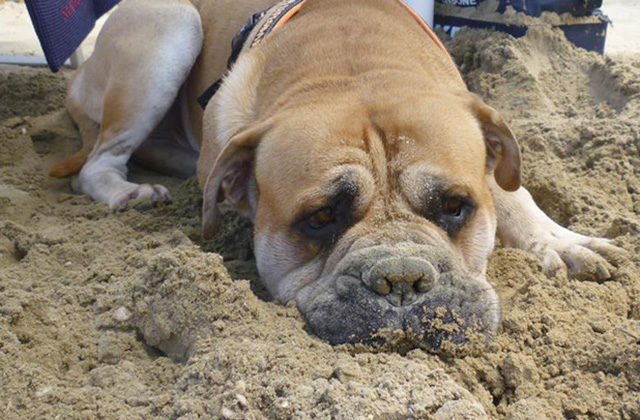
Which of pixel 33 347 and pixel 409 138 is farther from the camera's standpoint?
pixel 409 138

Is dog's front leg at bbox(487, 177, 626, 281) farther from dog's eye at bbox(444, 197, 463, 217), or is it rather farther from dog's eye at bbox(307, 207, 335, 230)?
dog's eye at bbox(307, 207, 335, 230)

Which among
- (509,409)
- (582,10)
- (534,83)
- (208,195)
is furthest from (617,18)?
(509,409)

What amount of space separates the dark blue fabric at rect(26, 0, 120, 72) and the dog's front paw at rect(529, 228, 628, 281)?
9.24ft

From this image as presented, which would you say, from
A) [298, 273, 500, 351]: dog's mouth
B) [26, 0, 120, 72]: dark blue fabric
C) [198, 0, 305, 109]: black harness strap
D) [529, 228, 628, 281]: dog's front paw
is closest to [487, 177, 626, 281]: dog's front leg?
[529, 228, 628, 281]: dog's front paw

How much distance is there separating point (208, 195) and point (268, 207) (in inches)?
10.4

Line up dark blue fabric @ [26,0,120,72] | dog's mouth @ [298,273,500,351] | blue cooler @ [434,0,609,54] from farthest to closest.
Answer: blue cooler @ [434,0,609,54] < dark blue fabric @ [26,0,120,72] < dog's mouth @ [298,273,500,351]

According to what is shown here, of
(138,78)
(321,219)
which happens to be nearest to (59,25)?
(138,78)

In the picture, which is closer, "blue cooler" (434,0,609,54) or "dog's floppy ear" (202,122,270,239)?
"dog's floppy ear" (202,122,270,239)

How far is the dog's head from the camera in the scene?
2.24 m

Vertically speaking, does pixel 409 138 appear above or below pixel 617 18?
above

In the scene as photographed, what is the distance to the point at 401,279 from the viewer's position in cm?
221

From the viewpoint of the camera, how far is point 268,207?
271cm

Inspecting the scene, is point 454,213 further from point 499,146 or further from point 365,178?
point 499,146

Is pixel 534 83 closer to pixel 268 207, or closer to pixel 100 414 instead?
pixel 268 207
